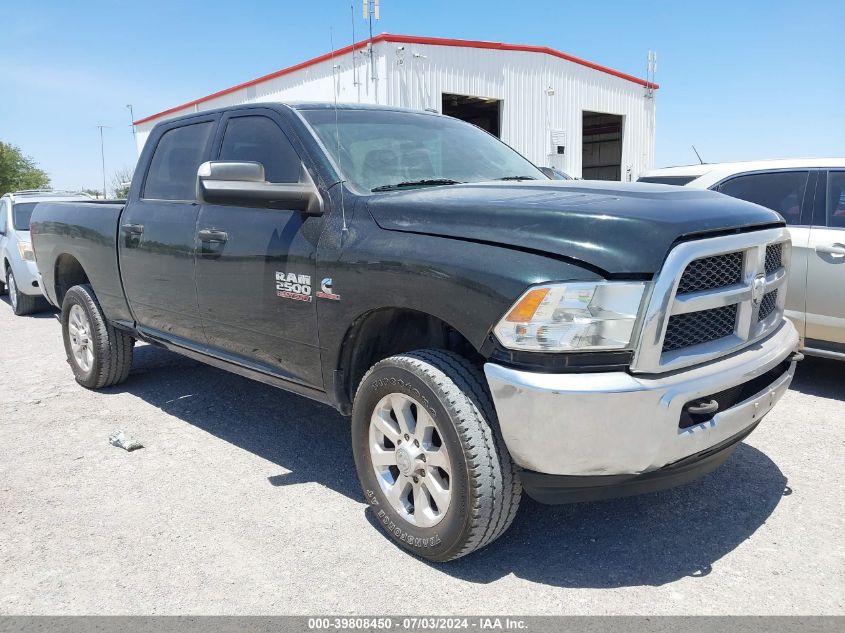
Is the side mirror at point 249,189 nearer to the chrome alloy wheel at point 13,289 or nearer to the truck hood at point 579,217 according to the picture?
the truck hood at point 579,217

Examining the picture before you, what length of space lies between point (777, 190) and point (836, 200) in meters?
0.45

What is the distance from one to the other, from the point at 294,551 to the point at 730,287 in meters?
2.09

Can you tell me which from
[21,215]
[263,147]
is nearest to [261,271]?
[263,147]

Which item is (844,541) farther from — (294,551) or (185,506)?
(185,506)

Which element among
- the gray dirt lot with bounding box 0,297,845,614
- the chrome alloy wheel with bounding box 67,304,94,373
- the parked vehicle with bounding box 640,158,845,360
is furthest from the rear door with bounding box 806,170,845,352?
the chrome alloy wheel with bounding box 67,304,94,373

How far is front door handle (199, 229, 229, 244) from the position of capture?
3.79 metres

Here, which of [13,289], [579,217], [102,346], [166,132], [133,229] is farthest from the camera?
[13,289]

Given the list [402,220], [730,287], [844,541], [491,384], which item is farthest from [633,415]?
[844,541]

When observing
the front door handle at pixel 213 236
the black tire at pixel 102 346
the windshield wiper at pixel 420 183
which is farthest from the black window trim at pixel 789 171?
the black tire at pixel 102 346

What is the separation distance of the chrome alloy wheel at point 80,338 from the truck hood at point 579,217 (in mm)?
3405

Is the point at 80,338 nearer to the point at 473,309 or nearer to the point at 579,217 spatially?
the point at 473,309

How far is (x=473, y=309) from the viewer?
254cm

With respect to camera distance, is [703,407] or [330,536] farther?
[330,536]

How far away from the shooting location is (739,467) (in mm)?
3758
